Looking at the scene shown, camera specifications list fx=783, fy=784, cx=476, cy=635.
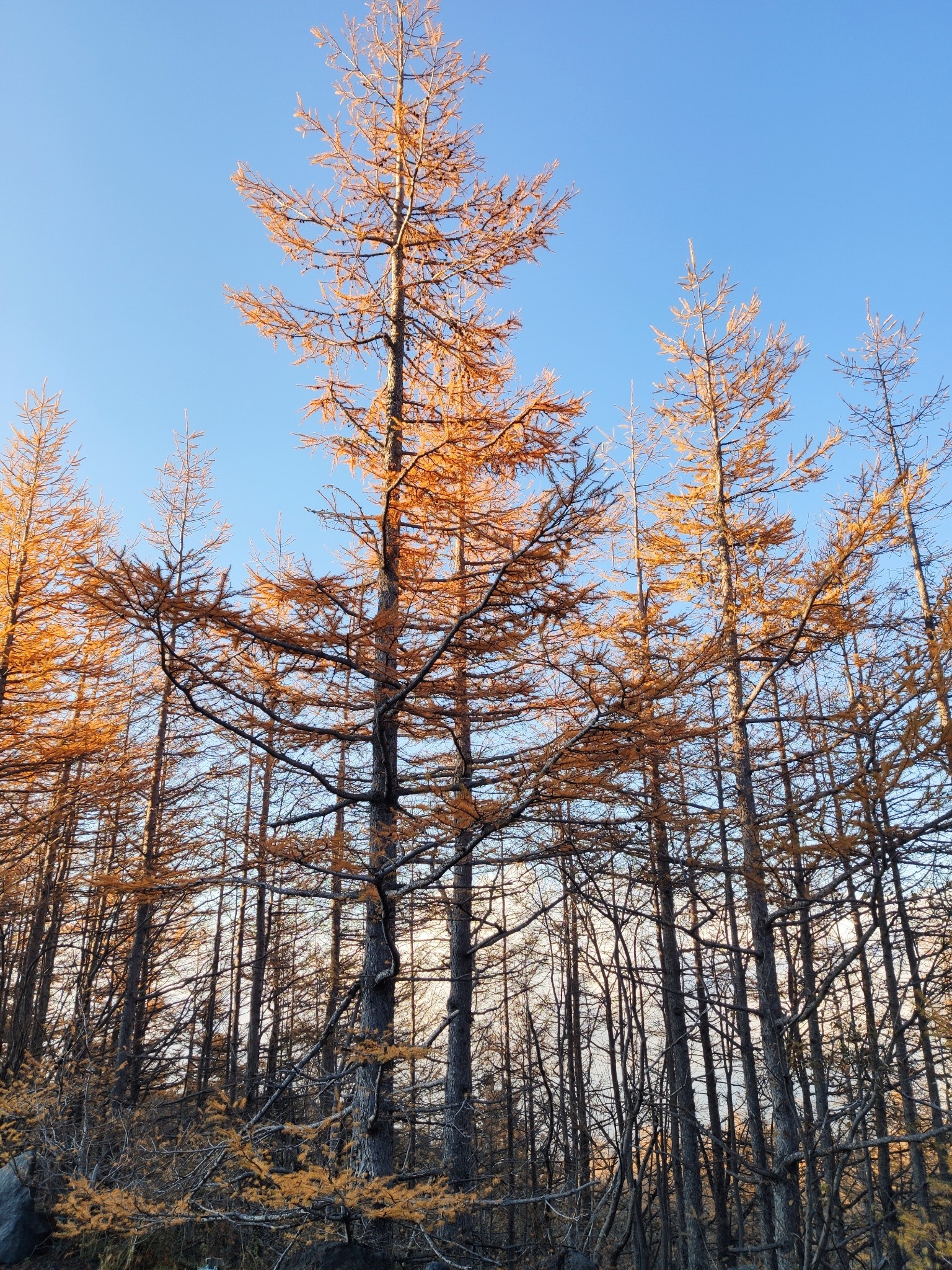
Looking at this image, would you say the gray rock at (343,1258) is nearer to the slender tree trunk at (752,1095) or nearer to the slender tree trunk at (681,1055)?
the slender tree trunk at (681,1055)

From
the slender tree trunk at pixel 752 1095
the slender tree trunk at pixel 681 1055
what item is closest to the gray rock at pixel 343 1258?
the slender tree trunk at pixel 681 1055

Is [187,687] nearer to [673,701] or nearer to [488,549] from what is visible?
[673,701]

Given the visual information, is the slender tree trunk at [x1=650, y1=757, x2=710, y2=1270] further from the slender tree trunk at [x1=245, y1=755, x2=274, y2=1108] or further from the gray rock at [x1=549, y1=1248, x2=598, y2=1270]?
the slender tree trunk at [x1=245, y1=755, x2=274, y2=1108]

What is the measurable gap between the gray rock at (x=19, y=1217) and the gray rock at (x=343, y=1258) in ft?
15.6

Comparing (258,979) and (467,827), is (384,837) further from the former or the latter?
(258,979)

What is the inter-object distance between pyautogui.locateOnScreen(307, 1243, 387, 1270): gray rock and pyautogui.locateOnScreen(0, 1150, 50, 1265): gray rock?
4.75 meters

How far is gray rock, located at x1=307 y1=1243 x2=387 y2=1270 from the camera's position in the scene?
18.2 feet

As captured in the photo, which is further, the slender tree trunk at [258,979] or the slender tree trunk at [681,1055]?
the slender tree trunk at [258,979]

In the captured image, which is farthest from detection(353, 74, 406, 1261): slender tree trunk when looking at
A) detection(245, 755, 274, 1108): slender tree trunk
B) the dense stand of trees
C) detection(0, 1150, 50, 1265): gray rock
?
detection(245, 755, 274, 1108): slender tree trunk

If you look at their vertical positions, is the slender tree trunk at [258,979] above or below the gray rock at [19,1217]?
above

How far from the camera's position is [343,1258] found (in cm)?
561

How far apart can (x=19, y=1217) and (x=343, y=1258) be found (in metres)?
5.24

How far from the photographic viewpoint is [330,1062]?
605 inches

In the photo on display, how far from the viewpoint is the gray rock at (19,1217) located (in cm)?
825
